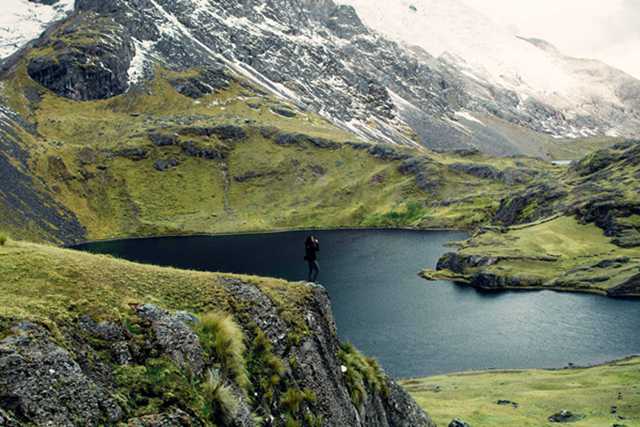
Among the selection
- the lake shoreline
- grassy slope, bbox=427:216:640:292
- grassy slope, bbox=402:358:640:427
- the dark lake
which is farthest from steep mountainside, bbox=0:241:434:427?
grassy slope, bbox=427:216:640:292

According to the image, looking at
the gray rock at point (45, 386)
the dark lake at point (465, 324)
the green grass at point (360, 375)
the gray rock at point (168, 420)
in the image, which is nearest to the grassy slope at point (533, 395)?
the dark lake at point (465, 324)

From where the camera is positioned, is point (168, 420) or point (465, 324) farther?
point (465, 324)

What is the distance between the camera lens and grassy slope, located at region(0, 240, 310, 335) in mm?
16219

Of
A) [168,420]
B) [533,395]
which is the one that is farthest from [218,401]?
[533,395]

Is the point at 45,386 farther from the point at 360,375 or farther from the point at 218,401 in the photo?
the point at 360,375

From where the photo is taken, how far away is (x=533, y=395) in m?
74.4

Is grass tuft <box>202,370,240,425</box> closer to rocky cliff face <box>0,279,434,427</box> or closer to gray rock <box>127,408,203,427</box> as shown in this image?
rocky cliff face <box>0,279,434,427</box>

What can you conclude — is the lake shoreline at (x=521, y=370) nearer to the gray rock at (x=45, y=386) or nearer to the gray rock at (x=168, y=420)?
the gray rock at (x=168, y=420)

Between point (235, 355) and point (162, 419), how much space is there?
14.8 feet

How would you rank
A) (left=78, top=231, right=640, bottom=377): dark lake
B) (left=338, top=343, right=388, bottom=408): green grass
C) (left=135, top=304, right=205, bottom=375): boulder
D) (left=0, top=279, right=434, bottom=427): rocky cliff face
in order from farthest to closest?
(left=78, top=231, right=640, bottom=377): dark lake < (left=338, top=343, right=388, bottom=408): green grass < (left=135, top=304, right=205, bottom=375): boulder < (left=0, top=279, right=434, bottom=427): rocky cliff face

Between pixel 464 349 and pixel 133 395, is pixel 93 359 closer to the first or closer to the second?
pixel 133 395

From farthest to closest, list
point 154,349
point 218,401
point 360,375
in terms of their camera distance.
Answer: point 360,375 < point 218,401 < point 154,349

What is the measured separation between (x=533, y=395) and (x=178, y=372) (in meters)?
68.5

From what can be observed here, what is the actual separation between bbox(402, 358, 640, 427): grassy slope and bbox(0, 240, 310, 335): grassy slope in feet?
117
